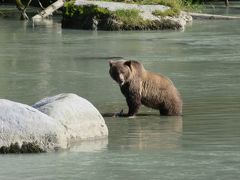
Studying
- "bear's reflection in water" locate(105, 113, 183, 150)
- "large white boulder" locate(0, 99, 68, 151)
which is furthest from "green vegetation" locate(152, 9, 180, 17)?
"large white boulder" locate(0, 99, 68, 151)

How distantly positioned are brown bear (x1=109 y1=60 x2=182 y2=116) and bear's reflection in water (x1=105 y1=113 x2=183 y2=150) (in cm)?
14

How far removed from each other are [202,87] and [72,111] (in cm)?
526

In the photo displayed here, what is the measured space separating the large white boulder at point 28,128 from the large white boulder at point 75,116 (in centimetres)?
42

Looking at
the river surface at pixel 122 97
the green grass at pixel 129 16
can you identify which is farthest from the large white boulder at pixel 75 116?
the green grass at pixel 129 16

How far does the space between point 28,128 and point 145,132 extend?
2.01m

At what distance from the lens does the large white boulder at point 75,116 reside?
9430 millimetres

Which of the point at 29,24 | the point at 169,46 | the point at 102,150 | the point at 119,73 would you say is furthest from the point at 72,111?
the point at 29,24

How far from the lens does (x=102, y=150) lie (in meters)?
9.09

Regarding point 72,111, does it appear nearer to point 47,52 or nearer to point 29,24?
point 47,52

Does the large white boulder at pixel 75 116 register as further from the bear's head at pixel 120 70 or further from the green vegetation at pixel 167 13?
the green vegetation at pixel 167 13

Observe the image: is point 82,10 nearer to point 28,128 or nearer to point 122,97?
point 122,97

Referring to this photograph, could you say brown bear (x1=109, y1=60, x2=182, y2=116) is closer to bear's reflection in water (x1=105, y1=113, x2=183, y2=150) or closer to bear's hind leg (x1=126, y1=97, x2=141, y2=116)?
bear's hind leg (x1=126, y1=97, x2=141, y2=116)

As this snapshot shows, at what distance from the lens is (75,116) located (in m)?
9.52

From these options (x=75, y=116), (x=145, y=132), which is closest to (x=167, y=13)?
(x=145, y=132)
